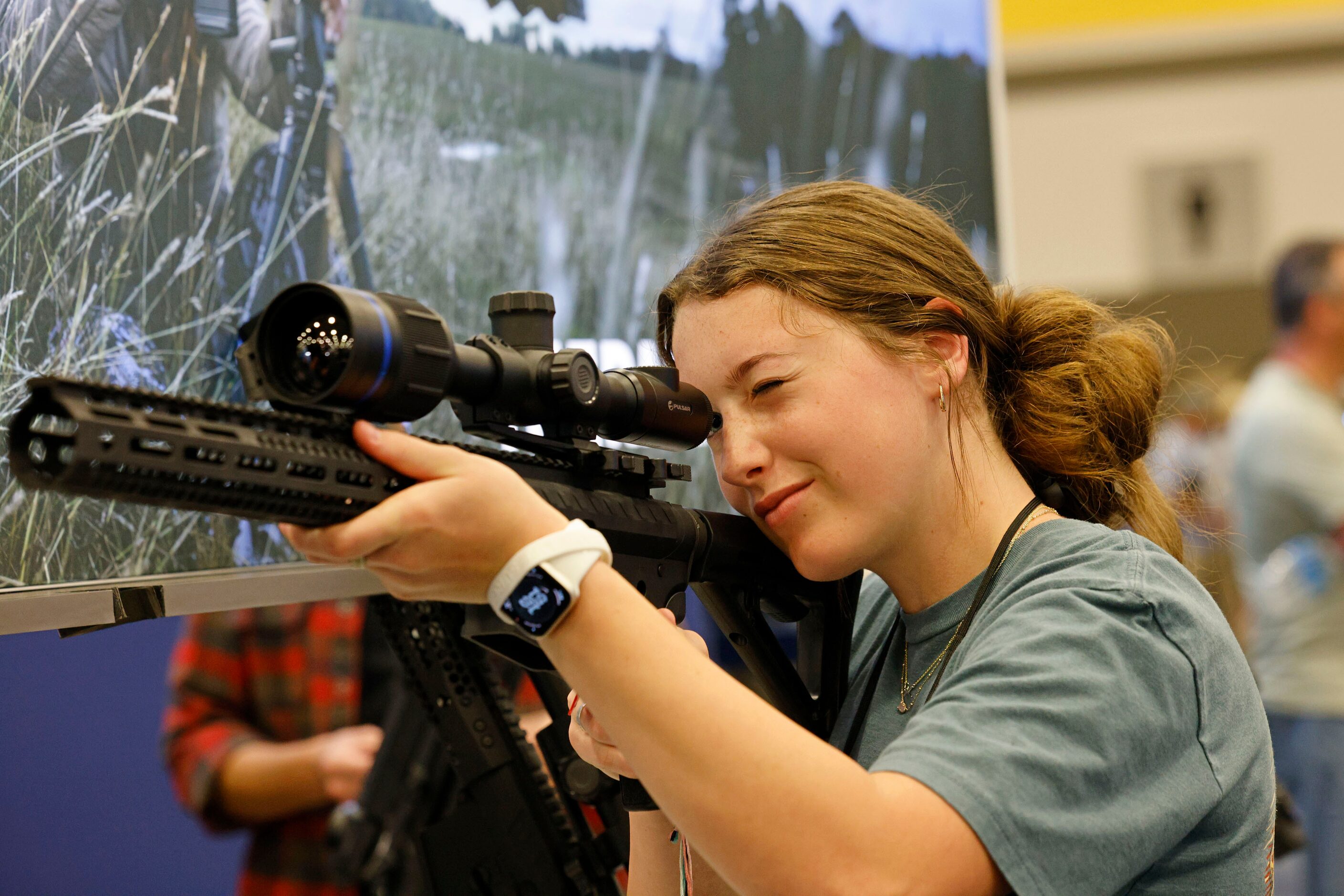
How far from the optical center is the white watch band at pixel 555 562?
0.77 m

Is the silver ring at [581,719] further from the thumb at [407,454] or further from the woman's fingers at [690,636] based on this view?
the thumb at [407,454]

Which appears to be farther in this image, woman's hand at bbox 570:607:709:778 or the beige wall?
the beige wall

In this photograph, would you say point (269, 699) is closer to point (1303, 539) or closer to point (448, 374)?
point (448, 374)

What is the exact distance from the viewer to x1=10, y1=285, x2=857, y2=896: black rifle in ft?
2.15

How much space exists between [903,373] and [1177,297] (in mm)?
5324

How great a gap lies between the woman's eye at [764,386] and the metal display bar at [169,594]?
1.22 feet

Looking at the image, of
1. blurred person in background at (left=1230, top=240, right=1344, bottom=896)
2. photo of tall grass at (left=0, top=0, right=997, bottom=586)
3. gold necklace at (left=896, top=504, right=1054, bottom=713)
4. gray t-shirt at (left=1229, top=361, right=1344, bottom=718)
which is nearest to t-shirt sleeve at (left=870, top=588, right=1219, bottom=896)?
gold necklace at (left=896, top=504, right=1054, bottom=713)

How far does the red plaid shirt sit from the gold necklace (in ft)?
3.12

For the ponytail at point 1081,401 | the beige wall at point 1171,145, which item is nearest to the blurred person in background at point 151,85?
the ponytail at point 1081,401

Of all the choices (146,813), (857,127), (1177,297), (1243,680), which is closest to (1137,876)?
(1243,680)

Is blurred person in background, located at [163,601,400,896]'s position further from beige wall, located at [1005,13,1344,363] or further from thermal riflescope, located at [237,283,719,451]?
beige wall, located at [1005,13,1344,363]

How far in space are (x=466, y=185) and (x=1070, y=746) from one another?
910 millimetres

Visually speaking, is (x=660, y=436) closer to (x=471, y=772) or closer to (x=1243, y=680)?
(x=471, y=772)

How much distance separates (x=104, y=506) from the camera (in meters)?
1.00
